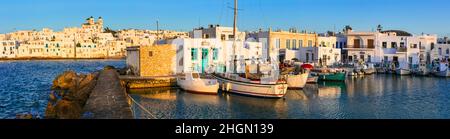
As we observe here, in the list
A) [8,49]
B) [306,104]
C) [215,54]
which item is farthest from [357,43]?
[8,49]

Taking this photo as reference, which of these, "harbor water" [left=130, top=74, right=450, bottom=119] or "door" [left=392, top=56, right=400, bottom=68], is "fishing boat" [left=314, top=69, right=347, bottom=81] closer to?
"harbor water" [left=130, top=74, right=450, bottom=119]

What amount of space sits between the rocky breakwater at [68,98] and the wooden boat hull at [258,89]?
7.75 m

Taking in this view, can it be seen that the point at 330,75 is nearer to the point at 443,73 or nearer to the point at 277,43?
the point at 443,73

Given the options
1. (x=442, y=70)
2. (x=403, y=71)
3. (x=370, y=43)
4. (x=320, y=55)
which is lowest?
(x=403, y=71)

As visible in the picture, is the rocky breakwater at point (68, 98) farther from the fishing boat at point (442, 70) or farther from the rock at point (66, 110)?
the fishing boat at point (442, 70)

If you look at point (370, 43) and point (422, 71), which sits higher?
point (370, 43)

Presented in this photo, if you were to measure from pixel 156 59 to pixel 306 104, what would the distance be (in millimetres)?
12219

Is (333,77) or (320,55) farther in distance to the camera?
(320,55)

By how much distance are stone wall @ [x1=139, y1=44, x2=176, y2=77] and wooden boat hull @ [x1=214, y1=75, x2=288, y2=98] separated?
21.4 feet

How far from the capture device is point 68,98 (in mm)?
20797

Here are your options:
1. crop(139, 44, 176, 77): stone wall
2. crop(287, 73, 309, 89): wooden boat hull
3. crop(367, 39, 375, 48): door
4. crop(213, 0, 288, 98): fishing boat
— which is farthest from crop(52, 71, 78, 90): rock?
crop(367, 39, 375, 48): door

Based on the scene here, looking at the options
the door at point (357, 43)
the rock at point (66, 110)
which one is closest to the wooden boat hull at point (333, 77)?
the door at point (357, 43)
